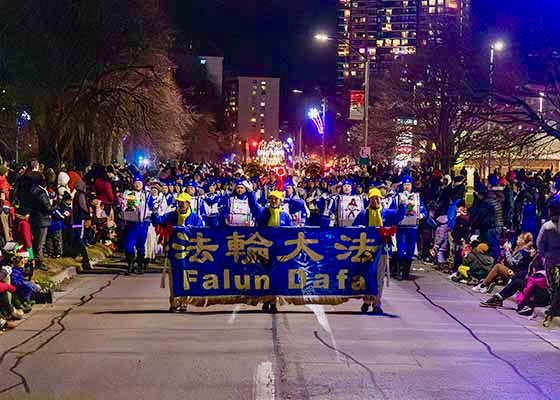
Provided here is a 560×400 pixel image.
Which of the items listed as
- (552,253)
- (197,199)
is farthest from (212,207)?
(552,253)

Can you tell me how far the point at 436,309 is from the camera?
522 inches

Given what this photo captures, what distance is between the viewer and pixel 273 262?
1230 cm

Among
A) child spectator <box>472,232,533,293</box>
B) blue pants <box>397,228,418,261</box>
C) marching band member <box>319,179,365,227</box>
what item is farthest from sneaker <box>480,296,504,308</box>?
marching band member <box>319,179,365,227</box>

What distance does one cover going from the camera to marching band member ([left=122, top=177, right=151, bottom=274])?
666 inches

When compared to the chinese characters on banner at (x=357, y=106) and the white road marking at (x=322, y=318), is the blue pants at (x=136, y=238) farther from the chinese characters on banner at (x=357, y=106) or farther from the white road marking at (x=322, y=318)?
the chinese characters on banner at (x=357, y=106)

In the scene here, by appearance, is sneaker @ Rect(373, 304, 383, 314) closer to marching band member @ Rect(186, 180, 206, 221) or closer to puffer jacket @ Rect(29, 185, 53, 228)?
puffer jacket @ Rect(29, 185, 53, 228)

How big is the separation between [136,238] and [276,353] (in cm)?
836

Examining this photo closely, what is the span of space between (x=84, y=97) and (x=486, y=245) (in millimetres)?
15366

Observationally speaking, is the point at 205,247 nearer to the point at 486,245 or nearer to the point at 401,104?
the point at 486,245

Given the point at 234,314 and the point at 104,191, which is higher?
the point at 104,191

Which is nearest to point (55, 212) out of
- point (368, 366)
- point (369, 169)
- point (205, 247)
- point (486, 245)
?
point (205, 247)

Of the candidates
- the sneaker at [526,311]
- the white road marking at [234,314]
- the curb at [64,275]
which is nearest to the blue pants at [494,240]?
the sneaker at [526,311]

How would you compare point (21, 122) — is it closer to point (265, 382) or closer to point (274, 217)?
point (274, 217)

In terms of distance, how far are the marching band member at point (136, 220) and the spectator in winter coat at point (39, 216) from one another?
1.50 m
